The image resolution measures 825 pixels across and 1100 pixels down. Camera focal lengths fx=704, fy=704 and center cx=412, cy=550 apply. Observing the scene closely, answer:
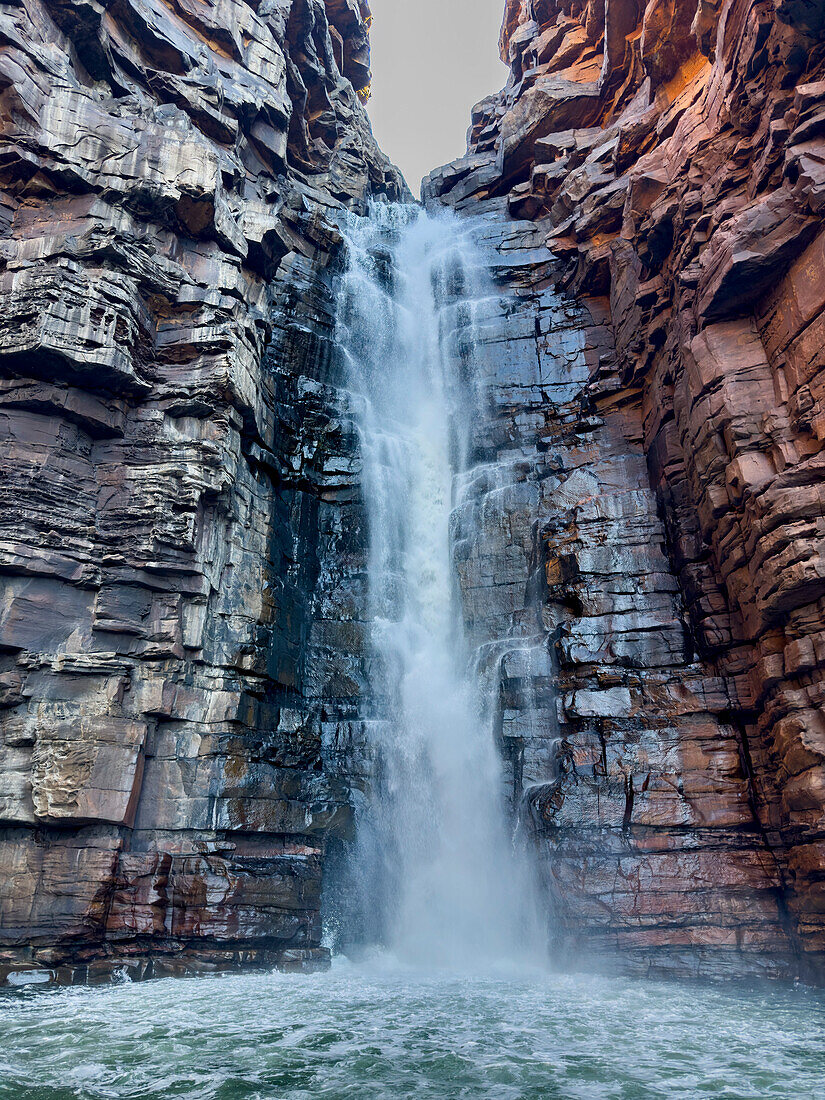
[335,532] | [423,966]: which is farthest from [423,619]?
[423,966]

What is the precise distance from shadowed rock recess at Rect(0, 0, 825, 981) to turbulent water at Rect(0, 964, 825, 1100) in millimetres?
1952

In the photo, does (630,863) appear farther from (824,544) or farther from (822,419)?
(822,419)

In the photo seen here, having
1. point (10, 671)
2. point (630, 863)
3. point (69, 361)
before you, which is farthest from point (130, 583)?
point (630, 863)

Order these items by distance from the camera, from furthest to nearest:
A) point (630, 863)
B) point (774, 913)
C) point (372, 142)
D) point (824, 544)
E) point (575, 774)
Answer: point (372, 142) → point (575, 774) → point (630, 863) → point (774, 913) → point (824, 544)

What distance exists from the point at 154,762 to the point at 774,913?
12319 millimetres

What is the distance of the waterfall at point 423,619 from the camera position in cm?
1547

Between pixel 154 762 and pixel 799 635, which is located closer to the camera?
pixel 799 635

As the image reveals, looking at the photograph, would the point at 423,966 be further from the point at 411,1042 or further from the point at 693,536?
the point at 693,536

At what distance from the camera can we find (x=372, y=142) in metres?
33.9

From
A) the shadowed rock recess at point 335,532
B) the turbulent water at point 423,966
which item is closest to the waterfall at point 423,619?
the turbulent water at point 423,966

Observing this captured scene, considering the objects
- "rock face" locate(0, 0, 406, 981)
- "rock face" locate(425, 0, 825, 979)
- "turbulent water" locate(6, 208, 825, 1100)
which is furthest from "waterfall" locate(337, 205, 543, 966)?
"rock face" locate(0, 0, 406, 981)

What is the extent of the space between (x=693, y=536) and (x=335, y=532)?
9.67m

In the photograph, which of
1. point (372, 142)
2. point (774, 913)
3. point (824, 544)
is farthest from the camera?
point (372, 142)

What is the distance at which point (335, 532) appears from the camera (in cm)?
2045
